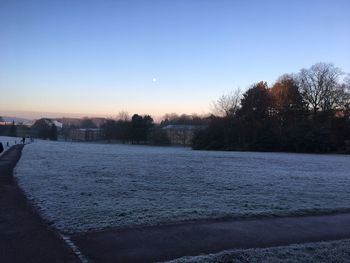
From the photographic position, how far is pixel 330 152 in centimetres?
6556

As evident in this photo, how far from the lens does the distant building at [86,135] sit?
513 feet

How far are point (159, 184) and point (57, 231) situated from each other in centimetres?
838

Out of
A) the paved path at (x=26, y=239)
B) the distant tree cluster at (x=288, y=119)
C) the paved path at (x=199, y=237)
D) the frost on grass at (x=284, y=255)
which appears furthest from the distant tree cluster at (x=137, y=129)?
the frost on grass at (x=284, y=255)

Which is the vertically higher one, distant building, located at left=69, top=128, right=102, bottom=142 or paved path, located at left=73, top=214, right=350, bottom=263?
distant building, located at left=69, top=128, right=102, bottom=142

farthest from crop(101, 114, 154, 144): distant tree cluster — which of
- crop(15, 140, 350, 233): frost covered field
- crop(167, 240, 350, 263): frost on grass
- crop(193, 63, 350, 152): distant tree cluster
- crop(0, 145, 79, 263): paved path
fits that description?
crop(167, 240, 350, 263): frost on grass

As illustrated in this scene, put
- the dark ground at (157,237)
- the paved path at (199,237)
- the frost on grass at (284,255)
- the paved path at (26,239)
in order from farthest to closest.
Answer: the paved path at (199,237) → the dark ground at (157,237) → the paved path at (26,239) → the frost on grass at (284,255)

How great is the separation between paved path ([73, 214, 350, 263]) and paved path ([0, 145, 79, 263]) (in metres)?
0.45

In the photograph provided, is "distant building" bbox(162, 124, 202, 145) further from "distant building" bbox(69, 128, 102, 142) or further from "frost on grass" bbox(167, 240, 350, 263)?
"frost on grass" bbox(167, 240, 350, 263)

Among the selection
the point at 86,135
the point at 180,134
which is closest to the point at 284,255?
the point at 180,134

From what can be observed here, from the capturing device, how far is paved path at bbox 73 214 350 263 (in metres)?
7.23

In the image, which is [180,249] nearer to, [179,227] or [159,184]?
[179,227]

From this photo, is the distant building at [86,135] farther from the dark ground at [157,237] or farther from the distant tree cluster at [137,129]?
the dark ground at [157,237]

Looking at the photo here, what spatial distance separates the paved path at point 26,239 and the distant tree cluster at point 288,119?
58.3 m

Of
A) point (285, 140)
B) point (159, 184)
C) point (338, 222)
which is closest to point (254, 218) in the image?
point (338, 222)
